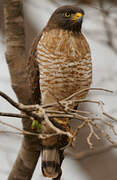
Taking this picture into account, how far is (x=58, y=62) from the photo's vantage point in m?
3.40

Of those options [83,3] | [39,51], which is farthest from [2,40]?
[39,51]

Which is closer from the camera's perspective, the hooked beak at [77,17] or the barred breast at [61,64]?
the barred breast at [61,64]

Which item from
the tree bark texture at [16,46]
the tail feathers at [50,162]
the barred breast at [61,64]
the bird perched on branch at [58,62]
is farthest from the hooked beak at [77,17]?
the tail feathers at [50,162]

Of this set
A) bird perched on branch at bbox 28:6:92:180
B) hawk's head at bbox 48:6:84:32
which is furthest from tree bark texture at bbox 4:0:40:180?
hawk's head at bbox 48:6:84:32

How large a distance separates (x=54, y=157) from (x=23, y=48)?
142 cm

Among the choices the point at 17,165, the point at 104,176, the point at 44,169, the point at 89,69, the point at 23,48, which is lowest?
the point at 104,176

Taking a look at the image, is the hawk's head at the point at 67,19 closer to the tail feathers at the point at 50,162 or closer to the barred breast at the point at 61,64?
the barred breast at the point at 61,64

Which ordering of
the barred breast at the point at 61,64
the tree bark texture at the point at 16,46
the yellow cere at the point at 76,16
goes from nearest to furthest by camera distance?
the tree bark texture at the point at 16,46, the barred breast at the point at 61,64, the yellow cere at the point at 76,16

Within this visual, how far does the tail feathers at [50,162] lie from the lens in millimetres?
3633

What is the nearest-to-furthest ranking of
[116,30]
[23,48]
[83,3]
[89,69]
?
[23,48]
[89,69]
[83,3]
[116,30]

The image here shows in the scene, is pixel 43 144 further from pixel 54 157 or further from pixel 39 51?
pixel 39 51

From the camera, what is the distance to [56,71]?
339cm

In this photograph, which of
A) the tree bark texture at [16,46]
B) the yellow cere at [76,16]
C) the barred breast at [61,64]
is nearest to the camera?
the tree bark texture at [16,46]

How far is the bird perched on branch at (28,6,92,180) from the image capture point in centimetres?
340
